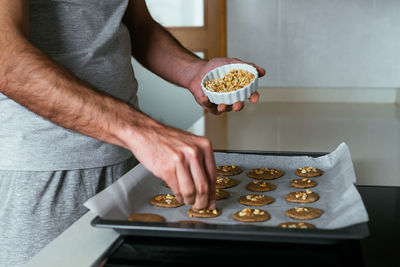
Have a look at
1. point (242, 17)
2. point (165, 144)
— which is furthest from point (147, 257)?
point (242, 17)

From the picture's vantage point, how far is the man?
682 millimetres

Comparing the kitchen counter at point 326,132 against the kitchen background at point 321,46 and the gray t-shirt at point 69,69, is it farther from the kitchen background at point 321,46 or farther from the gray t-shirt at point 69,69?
the gray t-shirt at point 69,69

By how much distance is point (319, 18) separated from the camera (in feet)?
7.95

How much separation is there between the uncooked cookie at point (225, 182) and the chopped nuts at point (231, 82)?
184 millimetres

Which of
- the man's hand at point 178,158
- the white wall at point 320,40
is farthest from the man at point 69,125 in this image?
the white wall at point 320,40

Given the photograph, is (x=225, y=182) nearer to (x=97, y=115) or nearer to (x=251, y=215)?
(x=251, y=215)

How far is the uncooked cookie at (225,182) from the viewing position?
3.25 feet

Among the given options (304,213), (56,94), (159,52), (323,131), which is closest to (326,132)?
(323,131)

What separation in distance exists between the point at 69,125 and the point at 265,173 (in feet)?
1.49

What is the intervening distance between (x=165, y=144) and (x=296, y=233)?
20 cm

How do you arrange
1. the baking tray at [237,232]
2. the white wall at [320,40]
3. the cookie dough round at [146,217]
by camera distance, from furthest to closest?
the white wall at [320,40] < the cookie dough round at [146,217] < the baking tray at [237,232]

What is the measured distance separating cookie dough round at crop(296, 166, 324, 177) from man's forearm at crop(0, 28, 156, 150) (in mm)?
454

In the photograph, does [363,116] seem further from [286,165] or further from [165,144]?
[165,144]

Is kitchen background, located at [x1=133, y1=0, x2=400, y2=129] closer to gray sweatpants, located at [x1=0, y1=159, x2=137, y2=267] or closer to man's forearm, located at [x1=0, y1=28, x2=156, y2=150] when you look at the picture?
gray sweatpants, located at [x1=0, y1=159, x2=137, y2=267]
